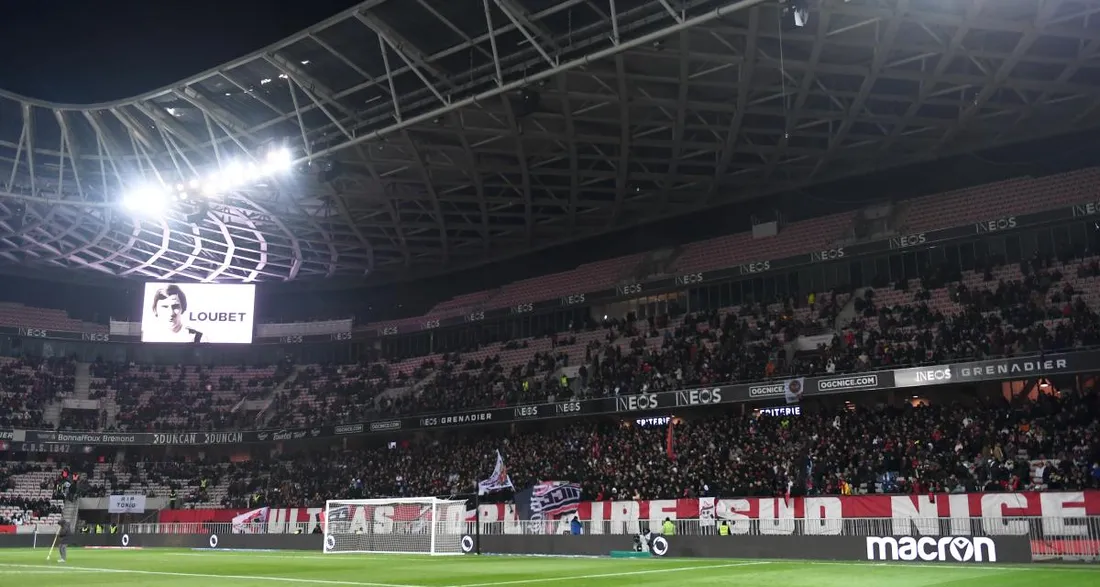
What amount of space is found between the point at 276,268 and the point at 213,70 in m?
32.1

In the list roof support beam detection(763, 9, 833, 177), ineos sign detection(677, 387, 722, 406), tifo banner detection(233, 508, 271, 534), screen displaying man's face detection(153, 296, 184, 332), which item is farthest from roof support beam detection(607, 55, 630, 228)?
screen displaying man's face detection(153, 296, 184, 332)

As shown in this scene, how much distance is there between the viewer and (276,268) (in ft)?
217

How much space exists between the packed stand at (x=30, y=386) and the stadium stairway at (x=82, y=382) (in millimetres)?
380

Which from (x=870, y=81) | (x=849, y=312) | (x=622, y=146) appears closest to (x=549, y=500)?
(x=622, y=146)

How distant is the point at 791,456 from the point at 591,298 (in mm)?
19777

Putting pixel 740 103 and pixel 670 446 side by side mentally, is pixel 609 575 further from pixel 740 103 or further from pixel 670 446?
pixel 740 103

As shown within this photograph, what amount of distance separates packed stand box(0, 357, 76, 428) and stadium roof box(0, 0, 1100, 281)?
38.5 feet

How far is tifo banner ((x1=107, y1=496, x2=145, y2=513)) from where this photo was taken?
5394cm

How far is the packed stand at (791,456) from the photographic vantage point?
31562 mm

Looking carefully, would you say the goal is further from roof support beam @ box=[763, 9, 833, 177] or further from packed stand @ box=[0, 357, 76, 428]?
packed stand @ box=[0, 357, 76, 428]

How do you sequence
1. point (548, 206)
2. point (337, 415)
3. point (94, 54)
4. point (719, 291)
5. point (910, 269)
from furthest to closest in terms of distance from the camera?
point (337, 415)
point (548, 206)
point (719, 291)
point (910, 269)
point (94, 54)

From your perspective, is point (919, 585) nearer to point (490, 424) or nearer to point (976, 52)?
point (976, 52)

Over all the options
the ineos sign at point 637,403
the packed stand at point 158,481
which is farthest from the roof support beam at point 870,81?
the packed stand at point 158,481

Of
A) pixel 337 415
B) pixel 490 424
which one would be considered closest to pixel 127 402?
pixel 337 415
